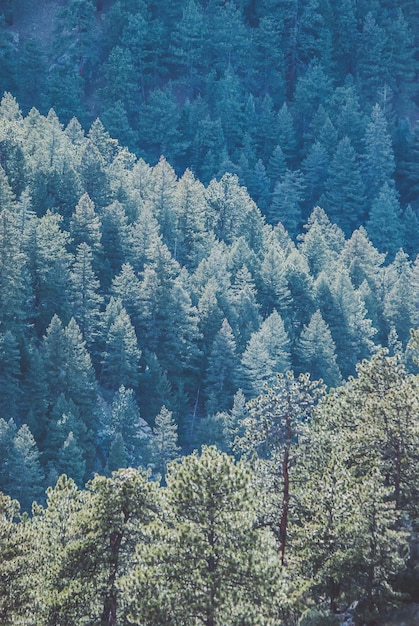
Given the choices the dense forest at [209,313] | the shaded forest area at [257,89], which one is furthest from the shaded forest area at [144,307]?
the shaded forest area at [257,89]

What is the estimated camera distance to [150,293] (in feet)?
256

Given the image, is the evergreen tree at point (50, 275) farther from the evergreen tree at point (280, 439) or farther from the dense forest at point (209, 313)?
the evergreen tree at point (280, 439)

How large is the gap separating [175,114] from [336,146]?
2153 cm

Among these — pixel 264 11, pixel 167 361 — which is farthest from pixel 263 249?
pixel 264 11

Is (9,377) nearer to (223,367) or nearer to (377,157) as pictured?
(223,367)

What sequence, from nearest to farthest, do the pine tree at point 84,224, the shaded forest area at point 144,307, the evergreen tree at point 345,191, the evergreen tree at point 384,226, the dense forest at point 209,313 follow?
the dense forest at point 209,313 → the shaded forest area at point 144,307 → the pine tree at point 84,224 → the evergreen tree at point 384,226 → the evergreen tree at point 345,191

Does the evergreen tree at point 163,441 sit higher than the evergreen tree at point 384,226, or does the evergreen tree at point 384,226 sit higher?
the evergreen tree at point 384,226

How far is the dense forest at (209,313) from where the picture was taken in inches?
986

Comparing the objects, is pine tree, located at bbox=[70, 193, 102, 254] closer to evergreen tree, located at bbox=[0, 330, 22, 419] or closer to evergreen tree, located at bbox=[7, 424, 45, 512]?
evergreen tree, located at bbox=[0, 330, 22, 419]

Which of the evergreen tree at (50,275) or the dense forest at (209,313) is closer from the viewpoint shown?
the dense forest at (209,313)

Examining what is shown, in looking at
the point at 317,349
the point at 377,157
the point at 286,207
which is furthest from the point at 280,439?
the point at 377,157

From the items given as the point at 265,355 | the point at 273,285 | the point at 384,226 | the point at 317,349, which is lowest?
the point at 265,355

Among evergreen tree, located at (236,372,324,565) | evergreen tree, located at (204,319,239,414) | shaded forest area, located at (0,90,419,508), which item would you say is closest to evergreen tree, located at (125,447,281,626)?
evergreen tree, located at (236,372,324,565)

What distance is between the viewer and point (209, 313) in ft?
263
